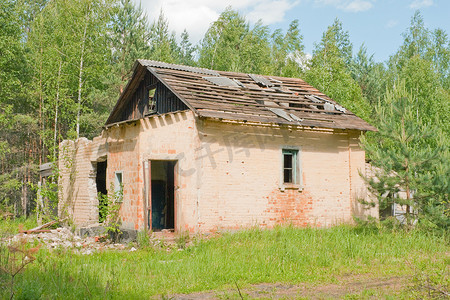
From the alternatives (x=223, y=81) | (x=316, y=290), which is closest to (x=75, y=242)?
(x=223, y=81)

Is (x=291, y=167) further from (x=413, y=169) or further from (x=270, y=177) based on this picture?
(x=413, y=169)

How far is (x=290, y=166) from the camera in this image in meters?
15.6

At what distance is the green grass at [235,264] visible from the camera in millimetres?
8117

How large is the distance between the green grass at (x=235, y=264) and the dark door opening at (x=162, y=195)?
11.2 feet

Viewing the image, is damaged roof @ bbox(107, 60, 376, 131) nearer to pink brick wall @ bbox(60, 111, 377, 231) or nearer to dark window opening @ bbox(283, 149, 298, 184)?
pink brick wall @ bbox(60, 111, 377, 231)

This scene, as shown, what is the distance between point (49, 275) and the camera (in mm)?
8508

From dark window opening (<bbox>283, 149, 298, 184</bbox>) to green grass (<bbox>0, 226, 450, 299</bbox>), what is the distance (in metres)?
2.32

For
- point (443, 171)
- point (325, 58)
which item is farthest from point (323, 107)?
point (325, 58)

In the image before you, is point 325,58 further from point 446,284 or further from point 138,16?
point 446,284

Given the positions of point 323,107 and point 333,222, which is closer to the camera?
point 333,222

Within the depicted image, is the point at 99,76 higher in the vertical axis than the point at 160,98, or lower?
higher

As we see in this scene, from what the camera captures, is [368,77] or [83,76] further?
[368,77]

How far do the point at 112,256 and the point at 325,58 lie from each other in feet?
77.5

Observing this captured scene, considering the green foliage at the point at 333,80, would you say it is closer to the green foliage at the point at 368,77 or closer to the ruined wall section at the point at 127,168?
the green foliage at the point at 368,77
